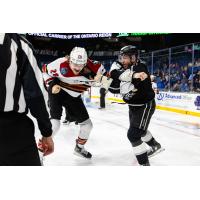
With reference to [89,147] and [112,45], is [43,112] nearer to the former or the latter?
[89,147]

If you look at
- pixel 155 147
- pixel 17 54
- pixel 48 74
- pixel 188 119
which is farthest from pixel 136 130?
pixel 188 119

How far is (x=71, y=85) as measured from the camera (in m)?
2.67

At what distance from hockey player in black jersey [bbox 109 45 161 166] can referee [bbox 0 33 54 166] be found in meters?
1.18

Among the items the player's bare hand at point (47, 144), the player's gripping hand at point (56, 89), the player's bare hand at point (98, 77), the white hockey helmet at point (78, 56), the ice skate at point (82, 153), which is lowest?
the ice skate at point (82, 153)

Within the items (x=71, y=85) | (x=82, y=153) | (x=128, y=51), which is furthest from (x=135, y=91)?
(x=82, y=153)

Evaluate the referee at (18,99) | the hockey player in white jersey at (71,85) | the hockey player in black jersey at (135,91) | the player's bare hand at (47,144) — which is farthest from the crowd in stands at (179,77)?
the referee at (18,99)

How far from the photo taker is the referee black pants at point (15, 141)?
1007 millimetres

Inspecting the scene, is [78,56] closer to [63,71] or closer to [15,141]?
[63,71]

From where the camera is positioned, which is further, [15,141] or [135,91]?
[135,91]

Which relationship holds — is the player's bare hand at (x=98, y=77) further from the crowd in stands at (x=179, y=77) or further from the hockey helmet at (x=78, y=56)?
the crowd in stands at (x=179, y=77)

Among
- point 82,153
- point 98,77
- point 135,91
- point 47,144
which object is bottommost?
point 82,153

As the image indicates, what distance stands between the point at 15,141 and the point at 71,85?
1676 millimetres

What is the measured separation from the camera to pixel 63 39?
1325cm

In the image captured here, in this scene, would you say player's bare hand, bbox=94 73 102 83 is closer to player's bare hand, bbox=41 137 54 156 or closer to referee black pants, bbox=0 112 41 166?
player's bare hand, bbox=41 137 54 156
